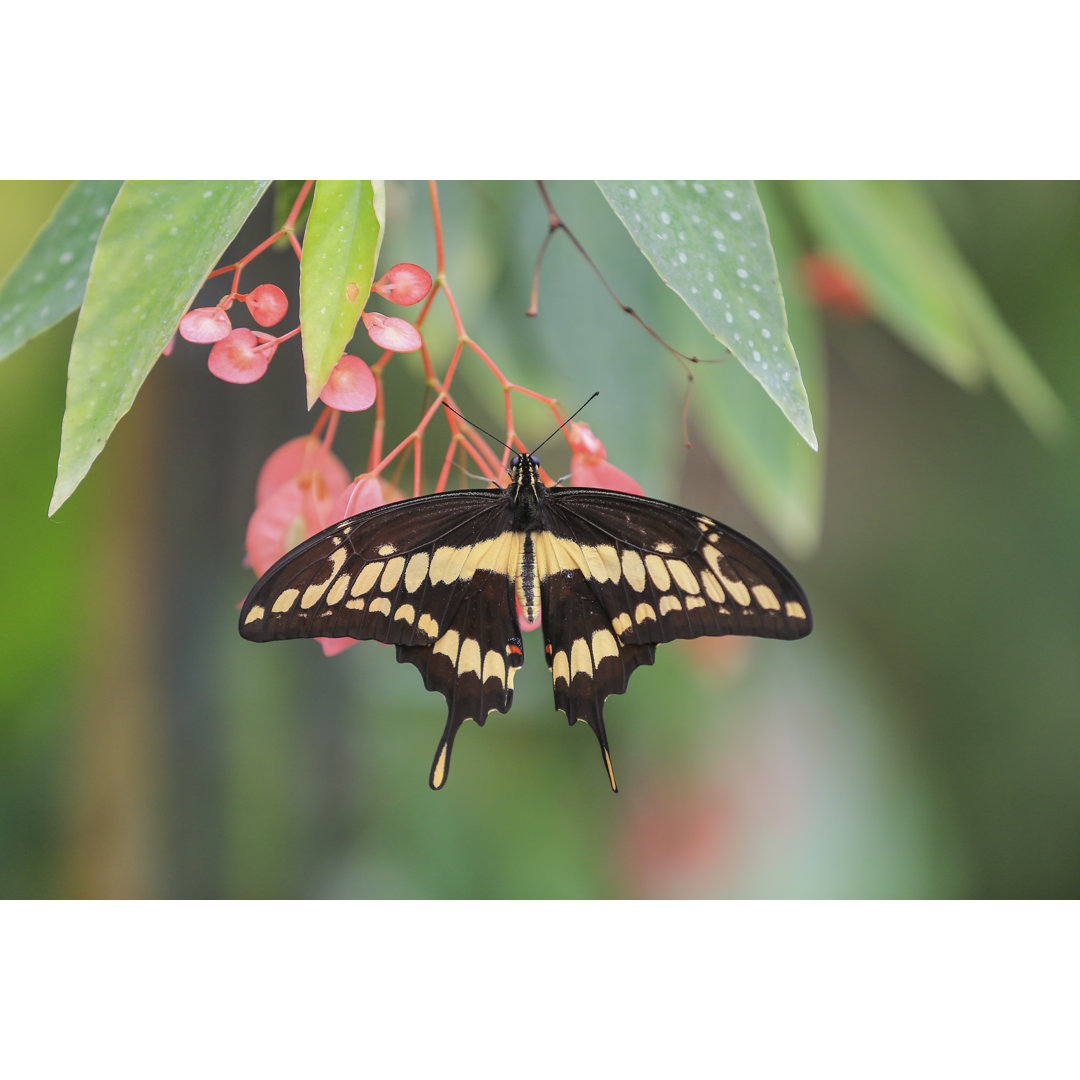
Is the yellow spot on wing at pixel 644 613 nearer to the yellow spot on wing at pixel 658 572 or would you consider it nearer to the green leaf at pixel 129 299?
the yellow spot on wing at pixel 658 572

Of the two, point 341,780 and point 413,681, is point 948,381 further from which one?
point 341,780

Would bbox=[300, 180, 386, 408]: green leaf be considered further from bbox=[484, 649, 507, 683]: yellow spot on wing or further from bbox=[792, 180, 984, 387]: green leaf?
bbox=[792, 180, 984, 387]: green leaf

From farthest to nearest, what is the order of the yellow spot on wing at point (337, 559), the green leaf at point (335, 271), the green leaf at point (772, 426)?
the green leaf at point (772, 426) → the yellow spot on wing at point (337, 559) → the green leaf at point (335, 271)

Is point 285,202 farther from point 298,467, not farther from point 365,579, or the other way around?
point 365,579

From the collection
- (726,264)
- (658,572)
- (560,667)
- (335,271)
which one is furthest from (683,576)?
(335,271)

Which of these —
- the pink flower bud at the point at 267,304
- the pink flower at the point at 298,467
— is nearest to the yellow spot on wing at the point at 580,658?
the pink flower at the point at 298,467

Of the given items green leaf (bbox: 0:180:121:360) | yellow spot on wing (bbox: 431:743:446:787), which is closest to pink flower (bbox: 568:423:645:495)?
yellow spot on wing (bbox: 431:743:446:787)
